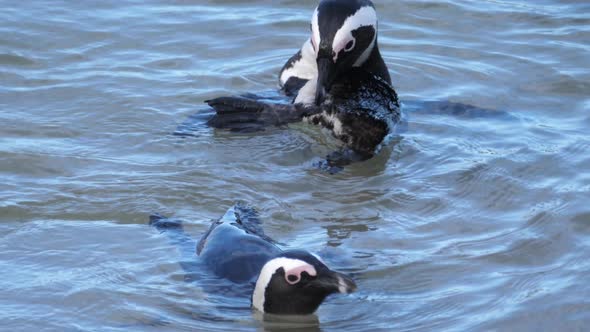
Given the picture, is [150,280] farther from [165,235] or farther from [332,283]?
[332,283]

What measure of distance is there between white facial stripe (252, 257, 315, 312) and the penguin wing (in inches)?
104

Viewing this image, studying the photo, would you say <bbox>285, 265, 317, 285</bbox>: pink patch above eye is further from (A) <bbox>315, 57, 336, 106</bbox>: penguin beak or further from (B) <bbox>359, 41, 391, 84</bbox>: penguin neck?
(B) <bbox>359, 41, 391, 84</bbox>: penguin neck

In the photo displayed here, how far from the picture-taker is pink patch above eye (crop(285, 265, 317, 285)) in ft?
19.1

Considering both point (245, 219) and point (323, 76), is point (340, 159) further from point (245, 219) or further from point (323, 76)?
point (245, 219)

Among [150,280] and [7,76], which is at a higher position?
[7,76]

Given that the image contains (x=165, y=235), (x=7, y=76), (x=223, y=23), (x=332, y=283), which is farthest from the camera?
(x=223, y=23)

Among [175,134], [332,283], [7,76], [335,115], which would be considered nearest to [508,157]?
[335,115]

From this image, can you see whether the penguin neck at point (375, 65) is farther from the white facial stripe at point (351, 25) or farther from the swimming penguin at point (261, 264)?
the swimming penguin at point (261, 264)

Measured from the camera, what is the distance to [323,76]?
8453mm

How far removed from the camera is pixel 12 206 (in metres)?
7.23

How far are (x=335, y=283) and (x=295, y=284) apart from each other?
0.74ft

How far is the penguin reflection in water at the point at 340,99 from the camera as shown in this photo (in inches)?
334

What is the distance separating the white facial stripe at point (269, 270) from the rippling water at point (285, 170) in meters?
0.11

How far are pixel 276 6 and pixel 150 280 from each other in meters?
5.74
